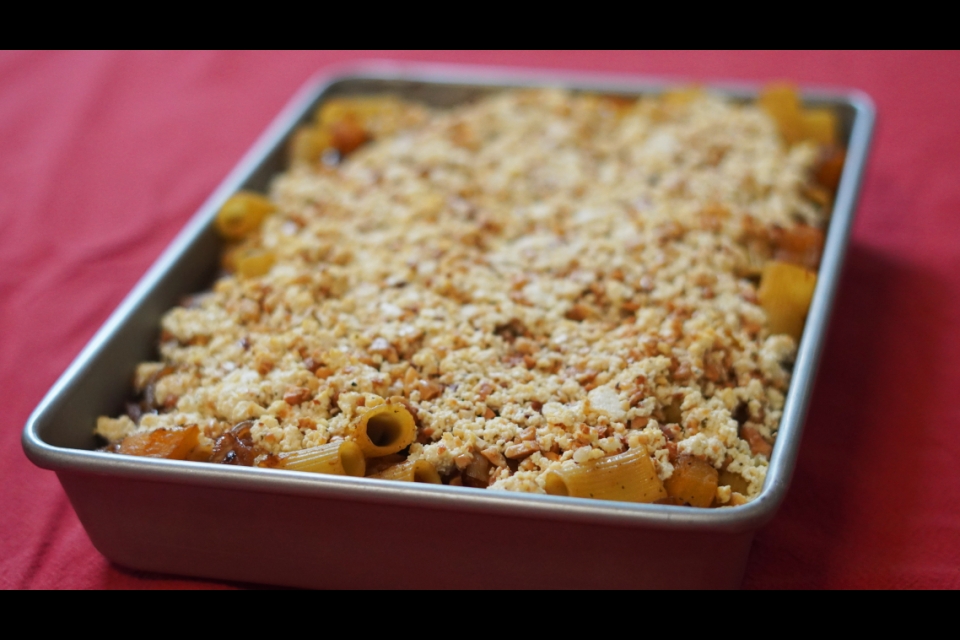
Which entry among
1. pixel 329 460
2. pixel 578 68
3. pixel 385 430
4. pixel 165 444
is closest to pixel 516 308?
pixel 385 430

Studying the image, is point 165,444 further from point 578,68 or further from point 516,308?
point 578,68

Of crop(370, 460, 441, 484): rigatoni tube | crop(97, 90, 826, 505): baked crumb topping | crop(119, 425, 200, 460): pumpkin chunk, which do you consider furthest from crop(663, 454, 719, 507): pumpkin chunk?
crop(119, 425, 200, 460): pumpkin chunk

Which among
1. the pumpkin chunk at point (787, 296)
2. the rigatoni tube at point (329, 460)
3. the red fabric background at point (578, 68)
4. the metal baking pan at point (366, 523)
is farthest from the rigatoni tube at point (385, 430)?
the pumpkin chunk at point (787, 296)

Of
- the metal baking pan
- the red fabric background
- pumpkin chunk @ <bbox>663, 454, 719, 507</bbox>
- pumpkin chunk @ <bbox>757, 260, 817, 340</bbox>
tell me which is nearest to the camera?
the metal baking pan

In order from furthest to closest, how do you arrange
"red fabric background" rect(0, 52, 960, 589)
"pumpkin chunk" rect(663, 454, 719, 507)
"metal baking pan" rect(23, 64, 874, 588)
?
1. "red fabric background" rect(0, 52, 960, 589)
2. "pumpkin chunk" rect(663, 454, 719, 507)
3. "metal baking pan" rect(23, 64, 874, 588)

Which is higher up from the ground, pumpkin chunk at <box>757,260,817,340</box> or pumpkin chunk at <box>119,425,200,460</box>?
pumpkin chunk at <box>757,260,817,340</box>

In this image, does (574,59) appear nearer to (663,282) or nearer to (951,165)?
(951,165)

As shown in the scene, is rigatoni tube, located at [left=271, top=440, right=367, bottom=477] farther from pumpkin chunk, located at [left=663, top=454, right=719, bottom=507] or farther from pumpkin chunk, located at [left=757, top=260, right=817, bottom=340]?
pumpkin chunk, located at [left=757, top=260, right=817, bottom=340]
